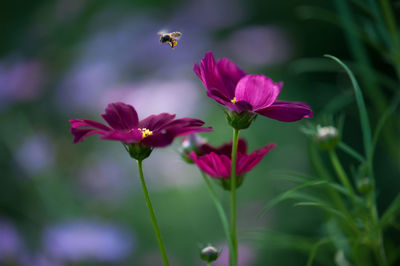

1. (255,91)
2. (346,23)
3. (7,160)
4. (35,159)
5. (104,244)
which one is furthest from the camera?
(7,160)

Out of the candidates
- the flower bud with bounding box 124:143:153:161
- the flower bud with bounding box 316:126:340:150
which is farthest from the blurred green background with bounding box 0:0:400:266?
the flower bud with bounding box 124:143:153:161

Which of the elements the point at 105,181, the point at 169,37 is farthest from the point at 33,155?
the point at 169,37

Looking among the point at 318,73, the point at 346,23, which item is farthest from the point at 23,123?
the point at 346,23

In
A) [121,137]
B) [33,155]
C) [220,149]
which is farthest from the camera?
[33,155]

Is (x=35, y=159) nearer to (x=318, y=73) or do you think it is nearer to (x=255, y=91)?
(x=318, y=73)

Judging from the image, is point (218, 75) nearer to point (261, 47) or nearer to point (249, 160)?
point (249, 160)

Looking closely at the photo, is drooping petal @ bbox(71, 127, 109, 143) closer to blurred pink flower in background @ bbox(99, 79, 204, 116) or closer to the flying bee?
the flying bee

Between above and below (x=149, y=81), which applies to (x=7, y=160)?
below
